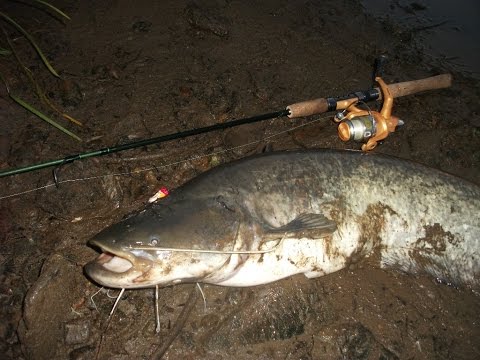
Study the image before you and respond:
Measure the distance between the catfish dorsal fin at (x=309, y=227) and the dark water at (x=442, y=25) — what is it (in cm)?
482

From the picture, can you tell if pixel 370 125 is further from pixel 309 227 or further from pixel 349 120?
pixel 309 227

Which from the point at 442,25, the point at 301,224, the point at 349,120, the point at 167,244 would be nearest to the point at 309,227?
the point at 301,224

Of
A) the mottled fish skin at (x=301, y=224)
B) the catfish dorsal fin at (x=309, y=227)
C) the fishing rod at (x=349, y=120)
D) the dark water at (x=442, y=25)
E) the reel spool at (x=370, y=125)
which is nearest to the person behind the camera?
the mottled fish skin at (x=301, y=224)

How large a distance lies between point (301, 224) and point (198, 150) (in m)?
1.63

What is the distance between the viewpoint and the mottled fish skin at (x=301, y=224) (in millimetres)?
2357

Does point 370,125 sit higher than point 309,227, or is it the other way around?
point 370,125

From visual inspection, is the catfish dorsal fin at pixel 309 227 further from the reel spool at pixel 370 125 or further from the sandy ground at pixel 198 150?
the reel spool at pixel 370 125

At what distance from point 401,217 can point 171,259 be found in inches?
83.9

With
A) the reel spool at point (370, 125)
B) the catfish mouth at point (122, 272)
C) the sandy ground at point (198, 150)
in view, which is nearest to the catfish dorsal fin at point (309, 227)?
the sandy ground at point (198, 150)

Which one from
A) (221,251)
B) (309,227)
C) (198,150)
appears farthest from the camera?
(198,150)

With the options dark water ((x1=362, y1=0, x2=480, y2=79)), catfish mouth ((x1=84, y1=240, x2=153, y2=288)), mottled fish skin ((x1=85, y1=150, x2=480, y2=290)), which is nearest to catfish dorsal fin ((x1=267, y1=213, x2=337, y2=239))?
mottled fish skin ((x1=85, y1=150, x2=480, y2=290))

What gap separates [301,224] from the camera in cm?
268

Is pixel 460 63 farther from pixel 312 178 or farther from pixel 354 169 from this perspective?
pixel 312 178

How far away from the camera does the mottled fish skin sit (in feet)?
7.73
